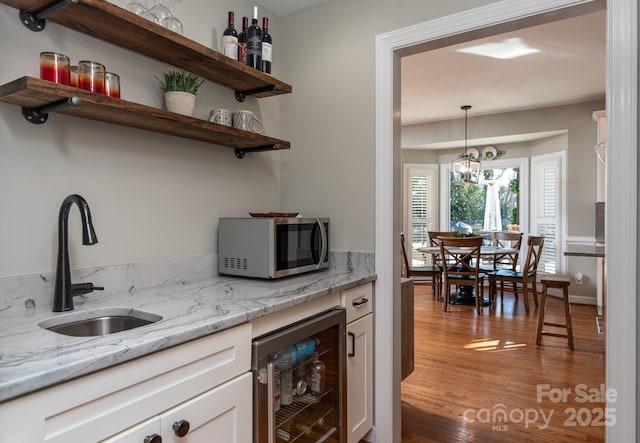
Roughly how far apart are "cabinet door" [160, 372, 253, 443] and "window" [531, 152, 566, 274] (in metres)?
5.73

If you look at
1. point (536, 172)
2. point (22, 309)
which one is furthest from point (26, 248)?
point (536, 172)

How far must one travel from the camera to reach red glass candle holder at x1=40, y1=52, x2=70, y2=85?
1275mm

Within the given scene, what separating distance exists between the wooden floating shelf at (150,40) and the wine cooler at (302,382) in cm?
121

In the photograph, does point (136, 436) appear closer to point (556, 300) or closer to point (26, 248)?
point (26, 248)

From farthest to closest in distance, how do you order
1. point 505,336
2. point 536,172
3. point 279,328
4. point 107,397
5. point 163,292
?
point 536,172 → point 505,336 → point 163,292 → point 279,328 → point 107,397

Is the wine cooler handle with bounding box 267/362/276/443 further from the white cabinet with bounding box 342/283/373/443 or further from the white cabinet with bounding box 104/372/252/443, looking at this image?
the white cabinet with bounding box 342/283/373/443

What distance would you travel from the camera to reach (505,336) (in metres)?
3.92

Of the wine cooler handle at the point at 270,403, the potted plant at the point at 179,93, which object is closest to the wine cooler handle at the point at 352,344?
the wine cooler handle at the point at 270,403

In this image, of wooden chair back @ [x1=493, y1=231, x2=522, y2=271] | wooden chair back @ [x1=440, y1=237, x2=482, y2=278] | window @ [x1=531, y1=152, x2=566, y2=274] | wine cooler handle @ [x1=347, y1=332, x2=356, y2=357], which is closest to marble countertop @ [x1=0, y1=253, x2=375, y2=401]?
wine cooler handle @ [x1=347, y1=332, x2=356, y2=357]

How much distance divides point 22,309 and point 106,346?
0.62 m

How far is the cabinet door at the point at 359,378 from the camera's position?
189 cm

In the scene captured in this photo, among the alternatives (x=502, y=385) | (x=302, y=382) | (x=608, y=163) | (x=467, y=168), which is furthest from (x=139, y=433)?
(x=467, y=168)

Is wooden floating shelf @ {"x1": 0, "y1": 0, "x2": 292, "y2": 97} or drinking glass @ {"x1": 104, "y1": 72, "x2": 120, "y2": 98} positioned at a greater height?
wooden floating shelf @ {"x1": 0, "y1": 0, "x2": 292, "y2": 97}

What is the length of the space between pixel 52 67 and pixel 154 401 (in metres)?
1.09
